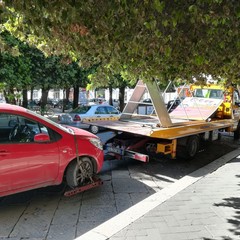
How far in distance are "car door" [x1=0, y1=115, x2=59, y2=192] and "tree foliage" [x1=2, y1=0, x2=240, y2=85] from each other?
1.63 metres

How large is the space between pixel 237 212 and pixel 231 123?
25.2 ft

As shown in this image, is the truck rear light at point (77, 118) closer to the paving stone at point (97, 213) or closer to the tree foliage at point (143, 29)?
the tree foliage at point (143, 29)

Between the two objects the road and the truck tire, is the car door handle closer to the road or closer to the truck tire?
the road

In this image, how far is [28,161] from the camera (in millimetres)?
4855

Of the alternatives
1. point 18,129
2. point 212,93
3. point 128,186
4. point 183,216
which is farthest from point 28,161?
point 212,93

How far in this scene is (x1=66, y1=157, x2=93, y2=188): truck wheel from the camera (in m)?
5.60

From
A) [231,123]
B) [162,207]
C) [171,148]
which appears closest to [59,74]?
[231,123]

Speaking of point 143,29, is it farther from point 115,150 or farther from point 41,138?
point 115,150

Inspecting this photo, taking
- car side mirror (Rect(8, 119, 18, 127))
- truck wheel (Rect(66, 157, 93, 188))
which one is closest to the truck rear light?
truck wheel (Rect(66, 157, 93, 188))

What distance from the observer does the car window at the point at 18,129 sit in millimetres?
4930

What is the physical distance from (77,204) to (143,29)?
3120 mm

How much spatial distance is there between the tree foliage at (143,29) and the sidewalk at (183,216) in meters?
2.27

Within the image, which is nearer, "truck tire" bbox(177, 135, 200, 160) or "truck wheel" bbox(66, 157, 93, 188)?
"truck wheel" bbox(66, 157, 93, 188)

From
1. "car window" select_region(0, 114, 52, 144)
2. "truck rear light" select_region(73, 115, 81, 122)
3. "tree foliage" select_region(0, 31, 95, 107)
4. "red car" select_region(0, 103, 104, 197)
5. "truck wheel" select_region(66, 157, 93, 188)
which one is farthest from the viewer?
"truck rear light" select_region(73, 115, 81, 122)
